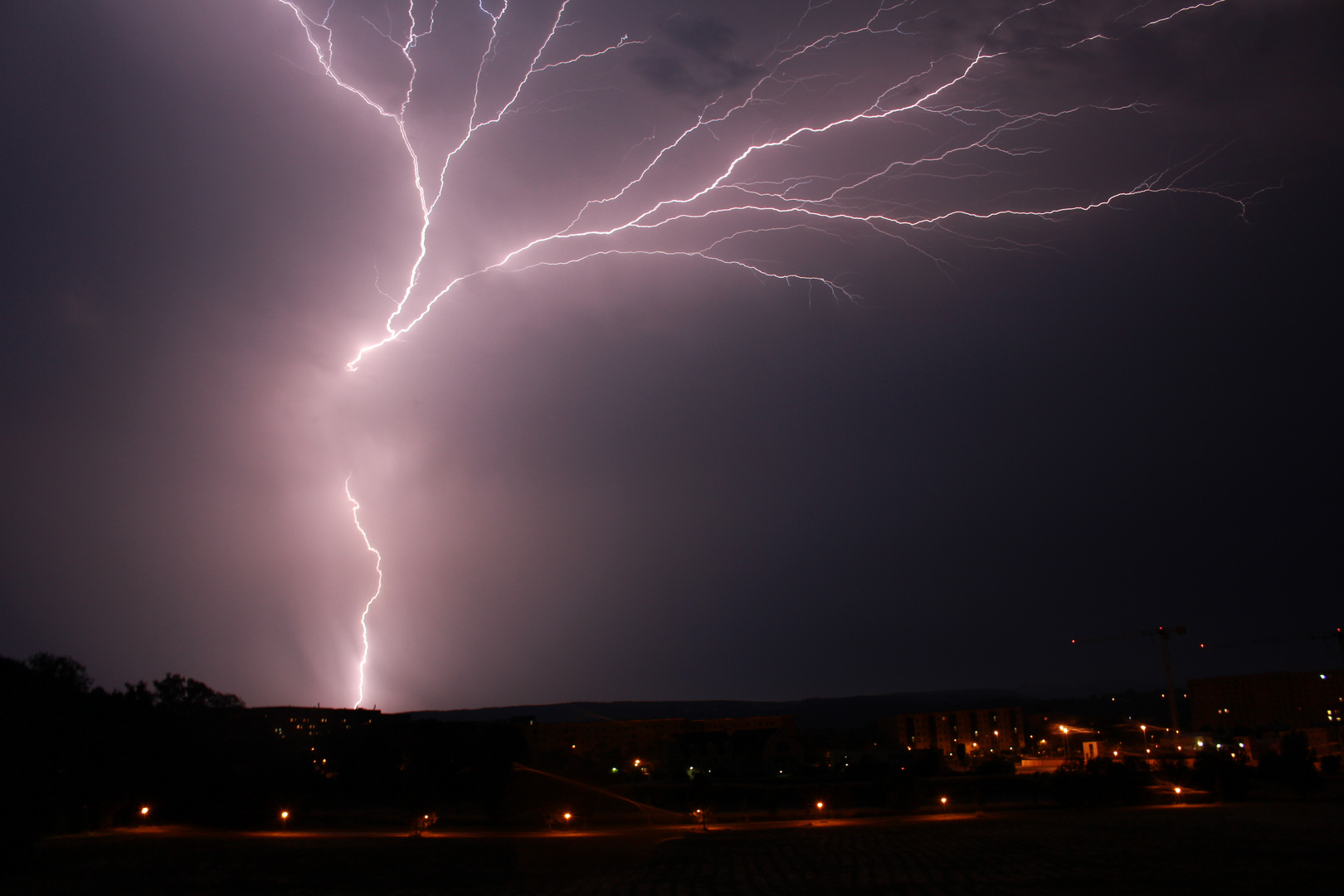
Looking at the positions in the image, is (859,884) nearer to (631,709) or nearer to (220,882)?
(220,882)

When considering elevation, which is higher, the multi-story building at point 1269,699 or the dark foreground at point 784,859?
the dark foreground at point 784,859

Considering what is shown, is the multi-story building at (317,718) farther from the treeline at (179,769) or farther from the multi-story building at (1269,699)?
the multi-story building at (1269,699)

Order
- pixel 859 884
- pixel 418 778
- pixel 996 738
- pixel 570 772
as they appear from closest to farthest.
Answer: pixel 859 884
pixel 418 778
pixel 570 772
pixel 996 738

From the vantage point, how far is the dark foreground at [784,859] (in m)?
13.4

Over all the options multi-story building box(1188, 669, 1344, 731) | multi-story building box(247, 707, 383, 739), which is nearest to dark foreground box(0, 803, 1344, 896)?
multi-story building box(247, 707, 383, 739)

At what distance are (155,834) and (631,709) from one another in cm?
17152

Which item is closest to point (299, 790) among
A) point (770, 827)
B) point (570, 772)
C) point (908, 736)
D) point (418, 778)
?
point (418, 778)

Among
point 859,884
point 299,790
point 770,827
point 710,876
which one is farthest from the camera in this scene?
point 299,790

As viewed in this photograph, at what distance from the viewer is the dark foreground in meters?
13.4

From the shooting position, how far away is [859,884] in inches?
526

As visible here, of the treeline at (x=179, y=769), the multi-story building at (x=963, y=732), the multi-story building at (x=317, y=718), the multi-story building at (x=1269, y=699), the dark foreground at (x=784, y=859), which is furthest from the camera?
the multi-story building at (x=1269, y=699)

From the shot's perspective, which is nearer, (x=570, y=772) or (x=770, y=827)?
(x=770, y=827)

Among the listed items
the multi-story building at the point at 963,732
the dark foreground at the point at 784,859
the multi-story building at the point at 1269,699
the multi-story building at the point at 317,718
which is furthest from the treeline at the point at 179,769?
the multi-story building at the point at 1269,699

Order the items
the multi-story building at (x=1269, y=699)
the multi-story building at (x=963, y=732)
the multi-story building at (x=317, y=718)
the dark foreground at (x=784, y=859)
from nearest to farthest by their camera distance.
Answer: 1. the dark foreground at (x=784, y=859)
2. the multi-story building at (x=963, y=732)
3. the multi-story building at (x=317, y=718)
4. the multi-story building at (x=1269, y=699)
